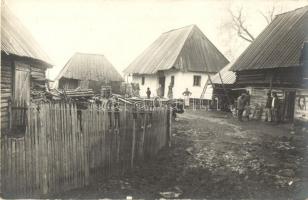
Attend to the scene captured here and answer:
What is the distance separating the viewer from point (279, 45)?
59.6 ft

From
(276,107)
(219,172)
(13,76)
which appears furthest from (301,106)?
(13,76)

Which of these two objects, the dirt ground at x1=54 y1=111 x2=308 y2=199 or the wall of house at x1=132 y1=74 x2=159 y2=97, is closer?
the dirt ground at x1=54 y1=111 x2=308 y2=199

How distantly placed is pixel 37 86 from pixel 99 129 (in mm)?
9643

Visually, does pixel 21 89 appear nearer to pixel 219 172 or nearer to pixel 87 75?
pixel 219 172

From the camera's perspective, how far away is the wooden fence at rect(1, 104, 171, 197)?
6641 mm

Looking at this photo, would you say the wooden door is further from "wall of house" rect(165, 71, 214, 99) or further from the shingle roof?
"wall of house" rect(165, 71, 214, 99)

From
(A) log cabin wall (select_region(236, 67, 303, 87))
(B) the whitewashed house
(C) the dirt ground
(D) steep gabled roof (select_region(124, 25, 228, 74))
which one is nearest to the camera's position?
(C) the dirt ground

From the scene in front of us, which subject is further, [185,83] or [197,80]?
[197,80]

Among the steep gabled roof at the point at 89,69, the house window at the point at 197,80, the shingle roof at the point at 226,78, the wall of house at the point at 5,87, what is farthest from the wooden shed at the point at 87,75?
the wall of house at the point at 5,87

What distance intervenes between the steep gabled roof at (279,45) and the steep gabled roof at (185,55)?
301 inches

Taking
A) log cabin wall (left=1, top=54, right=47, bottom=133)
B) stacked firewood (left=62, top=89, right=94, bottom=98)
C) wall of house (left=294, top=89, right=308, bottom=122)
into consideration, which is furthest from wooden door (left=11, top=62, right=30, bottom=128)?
wall of house (left=294, top=89, right=308, bottom=122)

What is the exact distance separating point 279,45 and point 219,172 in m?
11.9

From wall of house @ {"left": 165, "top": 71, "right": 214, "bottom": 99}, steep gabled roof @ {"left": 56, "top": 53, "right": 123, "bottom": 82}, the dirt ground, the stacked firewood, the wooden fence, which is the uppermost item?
steep gabled roof @ {"left": 56, "top": 53, "right": 123, "bottom": 82}

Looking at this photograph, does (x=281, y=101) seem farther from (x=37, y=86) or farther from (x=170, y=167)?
(x=37, y=86)
